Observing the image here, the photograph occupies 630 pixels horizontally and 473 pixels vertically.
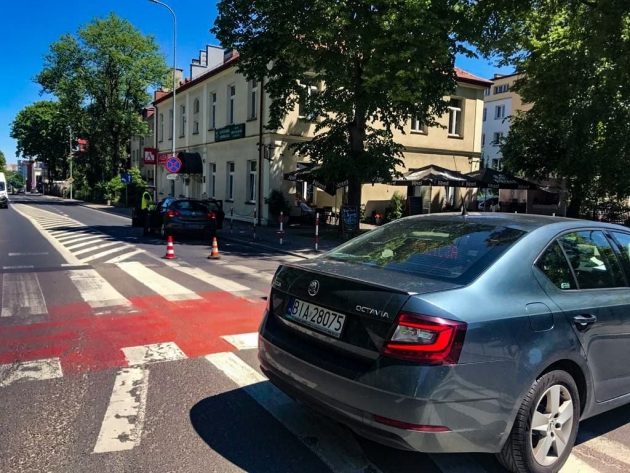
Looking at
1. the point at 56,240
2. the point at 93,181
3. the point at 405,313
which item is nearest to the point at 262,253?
the point at 56,240

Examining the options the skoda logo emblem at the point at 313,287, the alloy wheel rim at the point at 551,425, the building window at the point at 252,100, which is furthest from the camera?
the building window at the point at 252,100

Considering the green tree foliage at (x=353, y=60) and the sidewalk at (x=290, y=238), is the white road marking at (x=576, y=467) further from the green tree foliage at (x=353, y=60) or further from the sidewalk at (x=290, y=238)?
the green tree foliage at (x=353, y=60)

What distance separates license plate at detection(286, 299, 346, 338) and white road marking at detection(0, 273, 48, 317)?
501 centimetres

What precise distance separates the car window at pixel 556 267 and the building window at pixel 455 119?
27540 millimetres

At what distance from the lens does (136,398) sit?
4.23m

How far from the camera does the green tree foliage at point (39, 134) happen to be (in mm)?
81250

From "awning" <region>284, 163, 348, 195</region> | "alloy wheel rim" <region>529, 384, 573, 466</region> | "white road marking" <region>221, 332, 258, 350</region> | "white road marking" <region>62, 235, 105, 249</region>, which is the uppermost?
"awning" <region>284, 163, 348, 195</region>

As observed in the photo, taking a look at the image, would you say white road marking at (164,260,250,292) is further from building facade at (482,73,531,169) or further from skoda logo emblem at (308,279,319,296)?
building facade at (482,73,531,169)

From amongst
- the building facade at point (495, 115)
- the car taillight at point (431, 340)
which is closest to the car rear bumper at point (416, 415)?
the car taillight at point (431, 340)

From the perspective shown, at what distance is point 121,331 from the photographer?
621cm

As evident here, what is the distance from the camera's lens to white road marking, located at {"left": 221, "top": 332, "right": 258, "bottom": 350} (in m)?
5.72

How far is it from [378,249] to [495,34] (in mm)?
16096

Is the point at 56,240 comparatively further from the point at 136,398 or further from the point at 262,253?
the point at 136,398

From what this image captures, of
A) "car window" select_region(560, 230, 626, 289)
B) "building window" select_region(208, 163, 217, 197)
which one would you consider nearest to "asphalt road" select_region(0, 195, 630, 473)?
"car window" select_region(560, 230, 626, 289)
